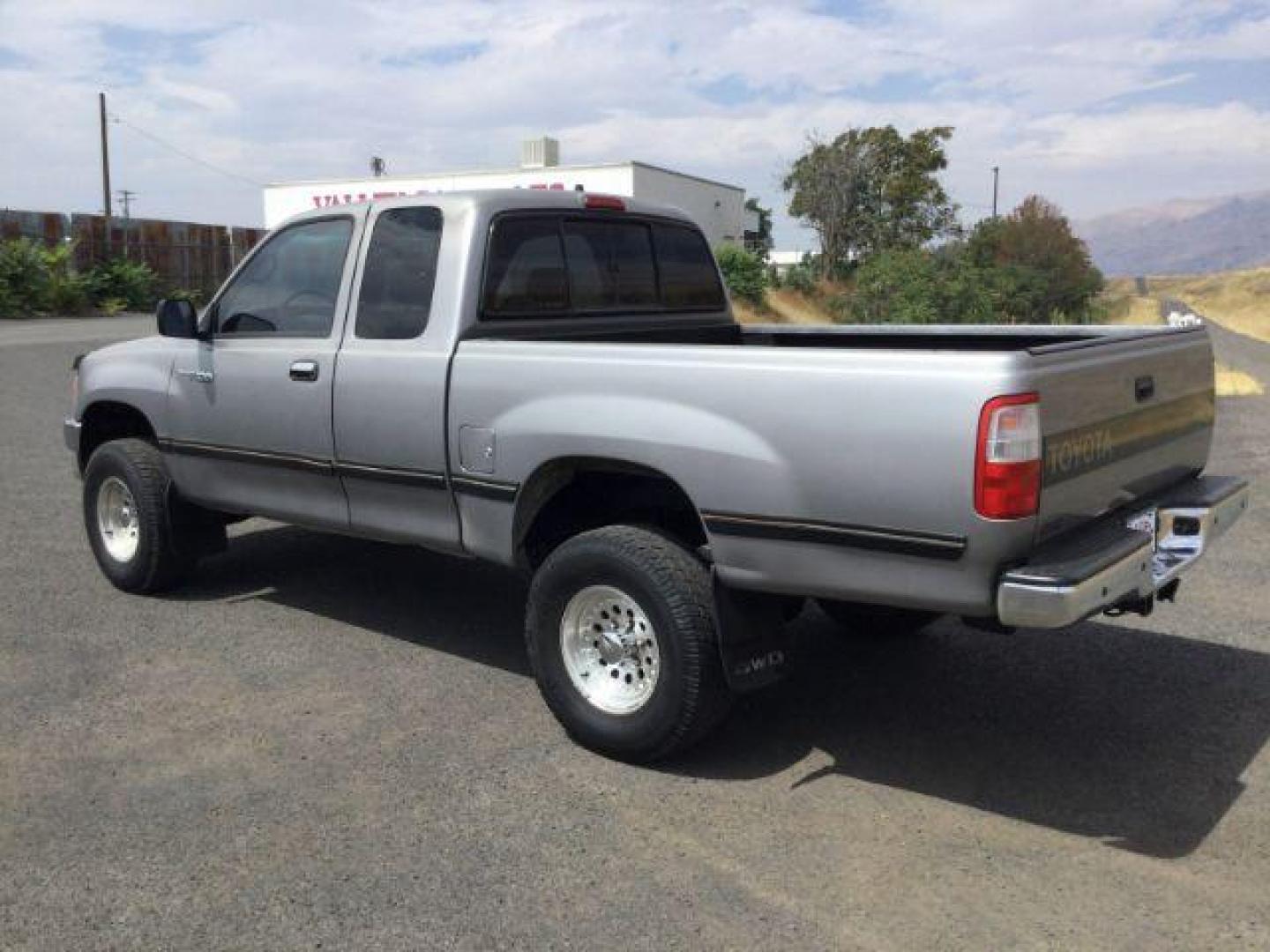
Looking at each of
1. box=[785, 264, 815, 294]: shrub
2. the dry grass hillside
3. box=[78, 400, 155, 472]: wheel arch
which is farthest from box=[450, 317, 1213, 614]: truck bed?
the dry grass hillside

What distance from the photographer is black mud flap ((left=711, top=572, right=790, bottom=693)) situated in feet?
13.4

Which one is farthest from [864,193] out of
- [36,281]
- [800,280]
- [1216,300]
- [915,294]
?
[1216,300]

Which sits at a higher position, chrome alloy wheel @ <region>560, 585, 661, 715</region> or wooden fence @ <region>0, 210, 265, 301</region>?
wooden fence @ <region>0, 210, 265, 301</region>

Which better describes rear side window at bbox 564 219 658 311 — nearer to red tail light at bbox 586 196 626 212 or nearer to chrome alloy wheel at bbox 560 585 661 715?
red tail light at bbox 586 196 626 212

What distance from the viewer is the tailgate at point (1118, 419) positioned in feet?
11.7

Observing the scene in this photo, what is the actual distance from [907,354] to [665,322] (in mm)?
2362

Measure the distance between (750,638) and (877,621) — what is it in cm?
160

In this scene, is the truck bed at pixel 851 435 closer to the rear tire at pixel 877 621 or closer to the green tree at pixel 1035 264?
the rear tire at pixel 877 621

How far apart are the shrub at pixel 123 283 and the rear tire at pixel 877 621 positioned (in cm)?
2859

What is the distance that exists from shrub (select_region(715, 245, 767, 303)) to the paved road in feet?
103

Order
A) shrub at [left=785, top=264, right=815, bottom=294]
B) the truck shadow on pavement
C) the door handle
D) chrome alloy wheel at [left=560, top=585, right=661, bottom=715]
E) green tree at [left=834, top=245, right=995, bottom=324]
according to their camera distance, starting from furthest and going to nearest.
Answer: shrub at [left=785, top=264, right=815, bottom=294], green tree at [left=834, top=245, right=995, bottom=324], the door handle, chrome alloy wheel at [left=560, top=585, right=661, bottom=715], the truck shadow on pavement

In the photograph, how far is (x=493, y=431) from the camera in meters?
4.55

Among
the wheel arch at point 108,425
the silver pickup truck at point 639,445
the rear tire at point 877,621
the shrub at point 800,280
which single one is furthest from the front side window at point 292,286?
the shrub at point 800,280

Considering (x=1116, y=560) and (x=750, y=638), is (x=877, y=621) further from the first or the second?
(x=1116, y=560)
